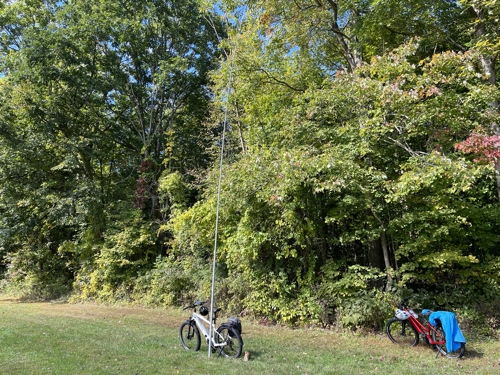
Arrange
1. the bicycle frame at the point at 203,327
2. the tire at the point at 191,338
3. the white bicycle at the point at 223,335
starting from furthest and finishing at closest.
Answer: the tire at the point at 191,338 < the bicycle frame at the point at 203,327 < the white bicycle at the point at 223,335

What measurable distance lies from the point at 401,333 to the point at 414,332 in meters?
0.24

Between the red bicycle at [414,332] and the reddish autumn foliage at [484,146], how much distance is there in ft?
10.3

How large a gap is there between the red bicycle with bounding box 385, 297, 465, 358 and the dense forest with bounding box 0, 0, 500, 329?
48 centimetres

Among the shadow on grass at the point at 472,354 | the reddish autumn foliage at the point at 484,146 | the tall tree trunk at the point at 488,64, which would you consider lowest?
the shadow on grass at the point at 472,354

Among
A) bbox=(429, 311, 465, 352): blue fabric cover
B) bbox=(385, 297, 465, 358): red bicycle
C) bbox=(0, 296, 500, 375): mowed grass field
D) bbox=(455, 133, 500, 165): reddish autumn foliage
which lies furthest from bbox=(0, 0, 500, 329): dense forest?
bbox=(429, 311, 465, 352): blue fabric cover

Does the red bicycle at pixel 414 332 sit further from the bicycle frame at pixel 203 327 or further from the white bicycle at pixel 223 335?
the bicycle frame at pixel 203 327

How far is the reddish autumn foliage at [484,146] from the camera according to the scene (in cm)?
A: 584

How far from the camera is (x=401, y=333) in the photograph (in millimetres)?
6086

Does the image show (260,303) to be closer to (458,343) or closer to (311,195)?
(311,195)

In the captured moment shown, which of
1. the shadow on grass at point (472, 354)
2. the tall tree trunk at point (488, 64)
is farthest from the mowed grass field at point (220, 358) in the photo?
the tall tree trunk at point (488, 64)

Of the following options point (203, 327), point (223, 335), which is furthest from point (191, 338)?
point (223, 335)

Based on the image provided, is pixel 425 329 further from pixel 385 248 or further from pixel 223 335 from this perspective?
pixel 223 335

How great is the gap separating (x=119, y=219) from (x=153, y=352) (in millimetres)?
10724

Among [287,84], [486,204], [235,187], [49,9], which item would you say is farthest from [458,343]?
[49,9]
